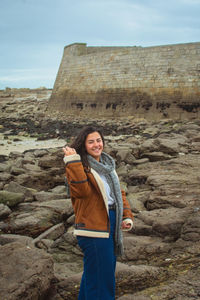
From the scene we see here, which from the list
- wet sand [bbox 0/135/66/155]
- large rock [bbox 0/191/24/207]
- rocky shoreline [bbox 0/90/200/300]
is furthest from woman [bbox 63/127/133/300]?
wet sand [bbox 0/135/66/155]

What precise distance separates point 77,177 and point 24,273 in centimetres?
96

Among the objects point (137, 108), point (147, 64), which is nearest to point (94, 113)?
point (137, 108)

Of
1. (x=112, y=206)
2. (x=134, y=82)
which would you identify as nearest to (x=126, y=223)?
(x=112, y=206)

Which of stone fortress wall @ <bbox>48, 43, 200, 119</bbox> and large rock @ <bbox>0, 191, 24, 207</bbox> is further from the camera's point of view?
stone fortress wall @ <bbox>48, 43, 200, 119</bbox>

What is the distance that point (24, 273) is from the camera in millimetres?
2381

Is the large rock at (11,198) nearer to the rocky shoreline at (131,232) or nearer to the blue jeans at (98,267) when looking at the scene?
the rocky shoreline at (131,232)

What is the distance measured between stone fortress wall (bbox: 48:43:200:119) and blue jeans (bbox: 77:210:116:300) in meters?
14.3

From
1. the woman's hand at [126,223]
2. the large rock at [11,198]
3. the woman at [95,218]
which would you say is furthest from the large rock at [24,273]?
the large rock at [11,198]

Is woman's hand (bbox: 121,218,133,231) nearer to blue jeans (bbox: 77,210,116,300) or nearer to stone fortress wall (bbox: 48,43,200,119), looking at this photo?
blue jeans (bbox: 77,210,116,300)

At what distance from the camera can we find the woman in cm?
206

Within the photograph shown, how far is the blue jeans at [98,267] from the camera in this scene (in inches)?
81.2

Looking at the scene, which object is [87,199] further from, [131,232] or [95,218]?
[131,232]

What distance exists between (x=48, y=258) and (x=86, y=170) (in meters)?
0.95

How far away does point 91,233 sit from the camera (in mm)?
2078
